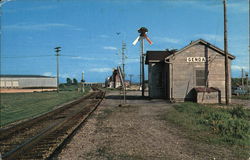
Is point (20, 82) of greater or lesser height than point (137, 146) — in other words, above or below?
above

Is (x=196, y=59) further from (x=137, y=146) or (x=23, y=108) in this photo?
(x=137, y=146)

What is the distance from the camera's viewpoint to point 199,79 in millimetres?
26016

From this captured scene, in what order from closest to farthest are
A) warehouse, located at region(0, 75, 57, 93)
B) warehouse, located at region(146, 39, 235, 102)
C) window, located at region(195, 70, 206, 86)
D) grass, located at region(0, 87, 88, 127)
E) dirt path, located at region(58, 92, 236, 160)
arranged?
dirt path, located at region(58, 92, 236, 160) → grass, located at region(0, 87, 88, 127) → warehouse, located at region(146, 39, 235, 102) → window, located at region(195, 70, 206, 86) → warehouse, located at region(0, 75, 57, 93)

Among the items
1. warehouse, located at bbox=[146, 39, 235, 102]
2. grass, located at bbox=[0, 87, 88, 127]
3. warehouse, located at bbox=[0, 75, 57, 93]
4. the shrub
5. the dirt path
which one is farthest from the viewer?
warehouse, located at bbox=[0, 75, 57, 93]

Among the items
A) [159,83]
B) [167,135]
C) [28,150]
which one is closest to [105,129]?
[167,135]

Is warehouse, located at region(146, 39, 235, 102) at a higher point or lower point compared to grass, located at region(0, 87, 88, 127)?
higher

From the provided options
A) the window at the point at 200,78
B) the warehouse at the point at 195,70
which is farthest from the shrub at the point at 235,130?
the window at the point at 200,78

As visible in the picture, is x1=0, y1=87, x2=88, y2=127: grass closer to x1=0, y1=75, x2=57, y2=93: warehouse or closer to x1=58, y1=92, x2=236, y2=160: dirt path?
x1=58, y1=92, x2=236, y2=160: dirt path

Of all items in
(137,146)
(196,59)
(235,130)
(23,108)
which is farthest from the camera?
(196,59)

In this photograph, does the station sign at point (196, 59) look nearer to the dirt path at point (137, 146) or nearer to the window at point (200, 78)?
the window at point (200, 78)

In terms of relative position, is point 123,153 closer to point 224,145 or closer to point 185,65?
point 224,145

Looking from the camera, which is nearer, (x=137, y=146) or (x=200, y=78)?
(x=137, y=146)

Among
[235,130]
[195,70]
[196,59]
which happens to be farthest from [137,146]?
→ [196,59]

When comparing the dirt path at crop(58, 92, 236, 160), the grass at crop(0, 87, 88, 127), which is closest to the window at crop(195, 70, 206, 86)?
the grass at crop(0, 87, 88, 127)
